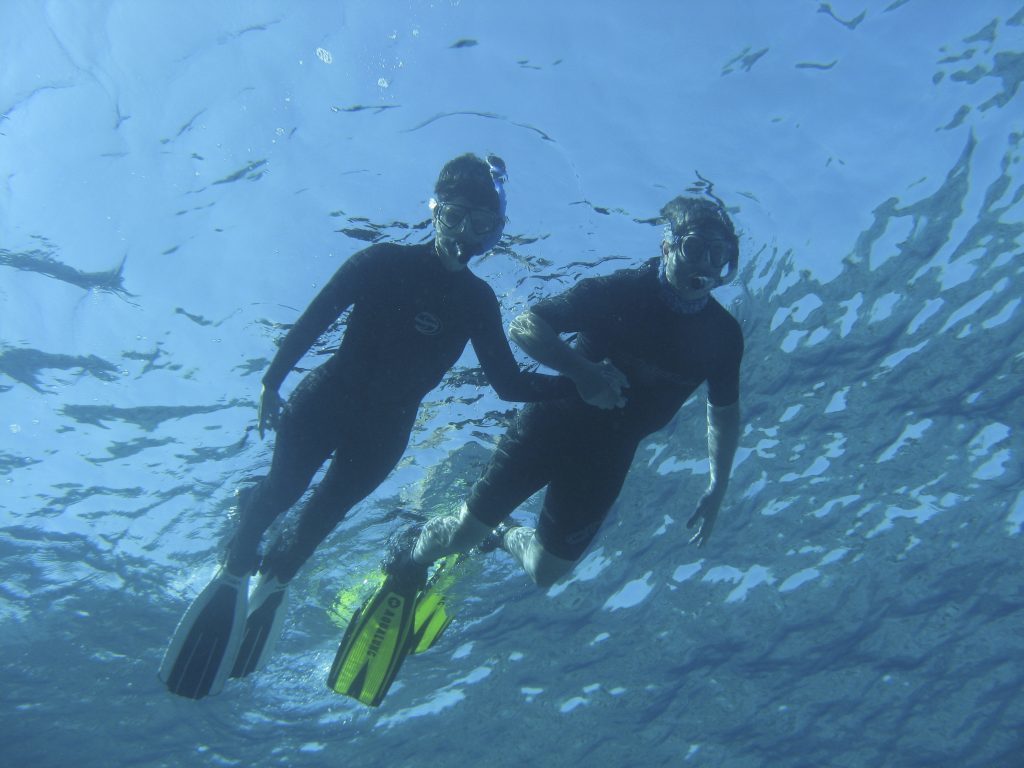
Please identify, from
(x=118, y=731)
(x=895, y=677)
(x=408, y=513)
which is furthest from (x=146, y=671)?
(x=895, y=677)

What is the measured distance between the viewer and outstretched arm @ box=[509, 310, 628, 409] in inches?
168

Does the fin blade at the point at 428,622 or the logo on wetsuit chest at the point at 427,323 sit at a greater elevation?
the logo on wetsuit chest at the point at 427,323

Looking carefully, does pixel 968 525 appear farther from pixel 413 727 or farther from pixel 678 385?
pixel 413 727

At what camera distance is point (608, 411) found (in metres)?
4.94

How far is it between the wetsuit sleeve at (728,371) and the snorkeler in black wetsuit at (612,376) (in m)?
0.01

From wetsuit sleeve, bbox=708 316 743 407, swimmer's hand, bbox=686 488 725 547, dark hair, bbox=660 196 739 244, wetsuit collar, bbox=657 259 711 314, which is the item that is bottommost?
swimmer's hand, bbox=686 488 725 547

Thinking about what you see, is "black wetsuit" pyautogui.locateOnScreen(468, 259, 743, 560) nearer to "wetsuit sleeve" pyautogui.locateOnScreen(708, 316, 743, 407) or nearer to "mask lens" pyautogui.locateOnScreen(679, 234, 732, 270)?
"wetsuit sleeve" pyautogui.locateOnScreen(708, 316, 743, 407)

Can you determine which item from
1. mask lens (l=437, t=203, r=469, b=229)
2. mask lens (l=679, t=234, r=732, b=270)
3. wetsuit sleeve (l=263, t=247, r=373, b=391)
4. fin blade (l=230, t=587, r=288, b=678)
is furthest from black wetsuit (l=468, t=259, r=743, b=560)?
fin blade (l=230, t=587, r=288, b=678)

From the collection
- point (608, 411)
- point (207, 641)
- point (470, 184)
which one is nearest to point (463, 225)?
point (470, 184)

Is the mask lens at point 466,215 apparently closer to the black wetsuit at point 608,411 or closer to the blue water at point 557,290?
the black wetsuit at point 608,411

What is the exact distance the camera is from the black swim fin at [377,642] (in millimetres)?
7086

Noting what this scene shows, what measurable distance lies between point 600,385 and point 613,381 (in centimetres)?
16

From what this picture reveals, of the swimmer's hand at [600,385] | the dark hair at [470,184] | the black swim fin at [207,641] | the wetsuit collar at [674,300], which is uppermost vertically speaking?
the dark hair at [470,184]

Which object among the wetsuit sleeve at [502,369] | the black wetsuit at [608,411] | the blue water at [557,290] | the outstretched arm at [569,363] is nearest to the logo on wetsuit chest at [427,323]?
the wetsuit sleeve at [502,369]
